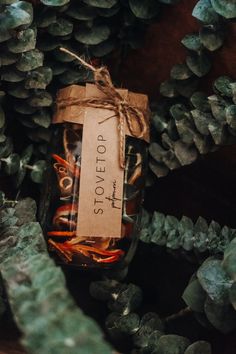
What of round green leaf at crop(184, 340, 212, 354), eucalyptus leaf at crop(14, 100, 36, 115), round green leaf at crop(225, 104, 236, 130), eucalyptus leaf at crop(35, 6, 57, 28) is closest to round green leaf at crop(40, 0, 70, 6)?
eucalyptus leaf at crop(35, 6, 57, 28)

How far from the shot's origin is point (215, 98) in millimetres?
888

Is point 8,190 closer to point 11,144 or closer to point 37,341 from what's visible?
point 11,144

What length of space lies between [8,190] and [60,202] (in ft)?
0.39

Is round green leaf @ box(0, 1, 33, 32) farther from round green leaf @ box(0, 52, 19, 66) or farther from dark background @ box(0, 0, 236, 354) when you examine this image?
dark background @ box(0, 0, 236, 354)

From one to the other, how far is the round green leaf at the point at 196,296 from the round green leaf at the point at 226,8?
342 mm

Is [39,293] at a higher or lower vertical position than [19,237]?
higher

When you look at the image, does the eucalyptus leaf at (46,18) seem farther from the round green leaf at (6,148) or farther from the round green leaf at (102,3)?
the round green leaf at (6,148)

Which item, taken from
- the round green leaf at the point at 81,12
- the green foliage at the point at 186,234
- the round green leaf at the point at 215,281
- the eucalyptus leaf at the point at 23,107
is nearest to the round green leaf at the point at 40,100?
the eucalyptus leaf at the point at 23,107

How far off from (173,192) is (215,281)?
0.37 meters

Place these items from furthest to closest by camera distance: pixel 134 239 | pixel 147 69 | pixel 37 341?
pixel 147 69 < pixel 134 239 < pixel 37 341

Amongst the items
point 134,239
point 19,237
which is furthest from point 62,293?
point 134,239

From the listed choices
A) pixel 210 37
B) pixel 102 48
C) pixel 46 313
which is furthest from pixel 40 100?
pixel 46 313

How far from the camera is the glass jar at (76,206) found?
2.85 ft

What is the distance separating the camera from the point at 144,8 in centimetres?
94
